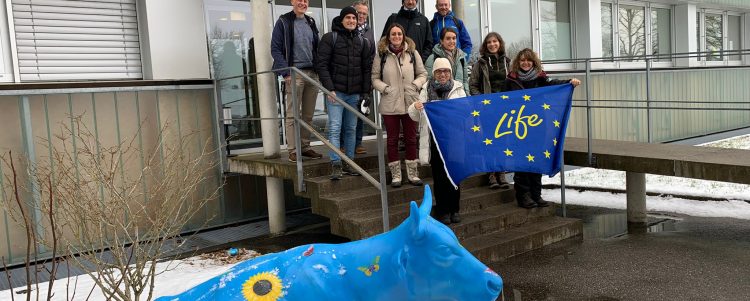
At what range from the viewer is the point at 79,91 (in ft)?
21.1

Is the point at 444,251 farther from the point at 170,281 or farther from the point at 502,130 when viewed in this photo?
the point at 502,130

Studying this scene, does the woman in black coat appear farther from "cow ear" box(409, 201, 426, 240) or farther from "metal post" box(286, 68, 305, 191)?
"cow ear" box(409, 201, 426, 240)

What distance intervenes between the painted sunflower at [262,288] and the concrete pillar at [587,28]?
36.0 feet

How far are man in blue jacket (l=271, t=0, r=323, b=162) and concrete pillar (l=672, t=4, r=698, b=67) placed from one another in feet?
36.9

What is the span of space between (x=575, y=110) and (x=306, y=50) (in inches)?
259

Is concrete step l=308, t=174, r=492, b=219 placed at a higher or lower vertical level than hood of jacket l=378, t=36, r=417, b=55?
lower

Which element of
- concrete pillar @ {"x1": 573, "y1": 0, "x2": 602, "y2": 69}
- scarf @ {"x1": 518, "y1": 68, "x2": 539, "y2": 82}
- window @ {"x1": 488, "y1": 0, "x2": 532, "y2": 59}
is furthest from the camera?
concrete pillar @ {"x1": 573, "y1": 0, "x2": 602, "y2": 69}

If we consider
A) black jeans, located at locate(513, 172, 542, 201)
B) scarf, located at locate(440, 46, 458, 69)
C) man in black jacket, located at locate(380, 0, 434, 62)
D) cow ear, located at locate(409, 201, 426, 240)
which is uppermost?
man in black jacket, located at locate(380, 0, 434, 62)

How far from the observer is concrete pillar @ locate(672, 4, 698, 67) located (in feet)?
48.6

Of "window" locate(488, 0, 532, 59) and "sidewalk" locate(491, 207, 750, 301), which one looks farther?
"window" locate(488, 0, 532, 59)

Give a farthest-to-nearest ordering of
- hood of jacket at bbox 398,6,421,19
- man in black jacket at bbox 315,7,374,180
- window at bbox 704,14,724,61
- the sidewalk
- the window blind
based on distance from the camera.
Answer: window at bbox 704,14,724,61
hood of jacket at bbox 398,6,421,19
the window blind
man in black jacket at bbox 315,7,374,180
the sidewalk

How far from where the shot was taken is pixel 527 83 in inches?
248

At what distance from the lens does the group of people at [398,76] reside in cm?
582

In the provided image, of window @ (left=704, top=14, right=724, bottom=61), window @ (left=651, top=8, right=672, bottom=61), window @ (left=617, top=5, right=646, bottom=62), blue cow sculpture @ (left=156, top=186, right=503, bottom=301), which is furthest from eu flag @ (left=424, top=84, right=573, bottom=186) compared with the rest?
window @ (left=704, top=14, right=724, bottom=61)
